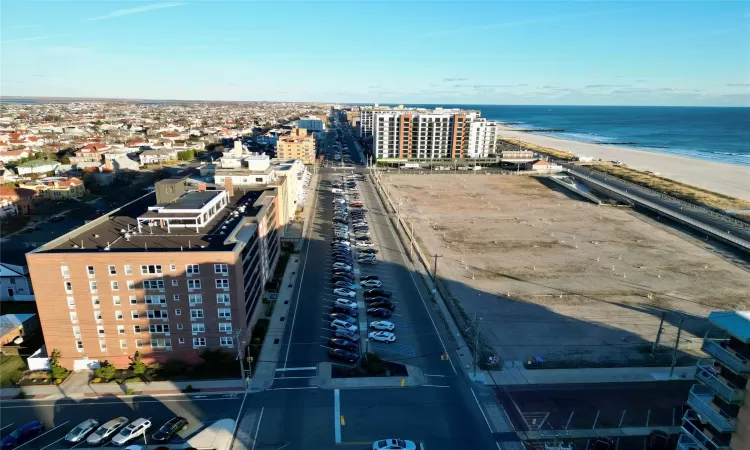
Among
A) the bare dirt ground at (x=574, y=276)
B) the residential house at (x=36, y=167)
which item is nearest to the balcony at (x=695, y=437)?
the bare dirt ground at (x=574, y=276)

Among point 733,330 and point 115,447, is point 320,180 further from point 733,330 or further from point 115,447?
point 733,330

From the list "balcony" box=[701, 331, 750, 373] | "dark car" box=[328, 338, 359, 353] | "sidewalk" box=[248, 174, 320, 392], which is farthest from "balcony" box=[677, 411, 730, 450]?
"sidewalk" box=[248, 174, 320, 392]

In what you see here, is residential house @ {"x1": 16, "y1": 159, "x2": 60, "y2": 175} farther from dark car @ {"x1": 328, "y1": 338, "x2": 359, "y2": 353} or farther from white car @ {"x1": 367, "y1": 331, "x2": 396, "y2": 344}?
white car @ {"x1": 367, "y1": 331, "x2": 396, "y2": 344}

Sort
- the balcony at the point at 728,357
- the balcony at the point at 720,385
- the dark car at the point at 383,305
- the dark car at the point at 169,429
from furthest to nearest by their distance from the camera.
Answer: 1. the dark car at the point at 383,305
2. the dark car at the point at 169,429
3. the balcony at the point at 720,385
4. the balcony at the point at 728,357

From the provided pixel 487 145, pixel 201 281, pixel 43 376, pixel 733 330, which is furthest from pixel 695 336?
pixel 487 145

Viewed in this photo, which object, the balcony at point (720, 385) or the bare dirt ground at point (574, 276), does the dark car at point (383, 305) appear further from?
the balcony at point (720, 385)

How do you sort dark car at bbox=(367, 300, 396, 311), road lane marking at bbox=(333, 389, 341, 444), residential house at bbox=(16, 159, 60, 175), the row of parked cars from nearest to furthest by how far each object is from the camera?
1. the row of parked cars
2. road lane marking at bbox=(333, 389, 341, 444)
3. dark car at bbox=(367, 300, 396, 311)
4. residential house at bbox=(16, 159, 60, 175)
